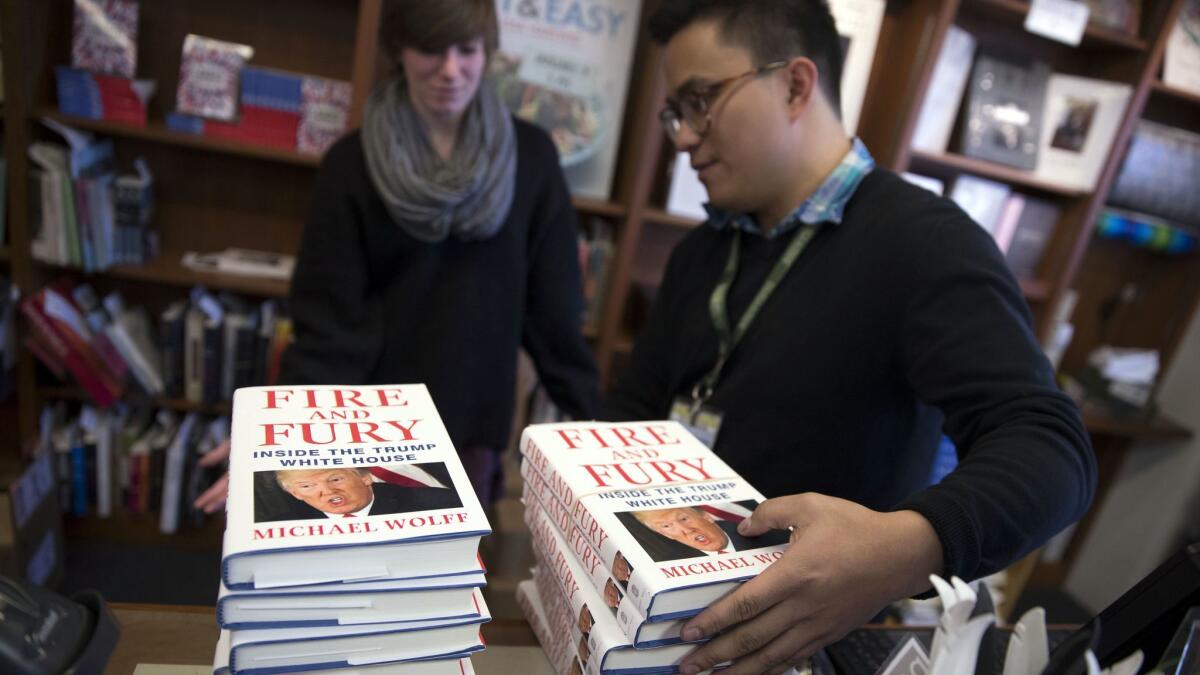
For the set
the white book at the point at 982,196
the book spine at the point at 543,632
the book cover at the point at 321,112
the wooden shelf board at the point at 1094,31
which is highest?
the wooden shelf board at the point at 1094,31

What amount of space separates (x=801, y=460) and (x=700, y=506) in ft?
1.19

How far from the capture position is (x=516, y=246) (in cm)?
150

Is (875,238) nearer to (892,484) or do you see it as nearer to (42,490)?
(892,484)

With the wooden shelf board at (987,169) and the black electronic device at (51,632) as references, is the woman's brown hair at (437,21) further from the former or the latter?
the wooden shelf board at (987,169)

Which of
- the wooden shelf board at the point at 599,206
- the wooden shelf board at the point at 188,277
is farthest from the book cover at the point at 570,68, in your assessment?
the wooden shelf board at the point at 188,277

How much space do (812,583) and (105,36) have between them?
2.26 metres

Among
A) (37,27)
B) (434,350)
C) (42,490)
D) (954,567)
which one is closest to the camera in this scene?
(954,567)

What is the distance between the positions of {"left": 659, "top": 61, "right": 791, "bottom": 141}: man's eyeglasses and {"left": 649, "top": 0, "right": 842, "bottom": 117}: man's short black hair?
→ 1 cm

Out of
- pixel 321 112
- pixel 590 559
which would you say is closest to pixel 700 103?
pixel 590 559

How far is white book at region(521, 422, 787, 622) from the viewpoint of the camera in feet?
1.62

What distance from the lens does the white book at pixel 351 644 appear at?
0.46m

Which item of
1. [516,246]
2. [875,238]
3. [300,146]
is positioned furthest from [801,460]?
[300,146]

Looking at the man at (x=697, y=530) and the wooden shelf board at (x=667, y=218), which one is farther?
the wooden shelf board at (x=667, y=218)

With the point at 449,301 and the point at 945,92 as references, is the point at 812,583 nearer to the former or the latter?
the point at 449,301
